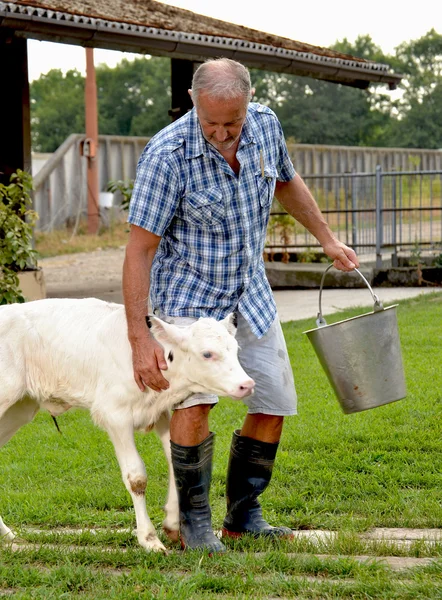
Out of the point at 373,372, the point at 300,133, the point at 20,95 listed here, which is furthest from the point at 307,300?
the point at 300,133

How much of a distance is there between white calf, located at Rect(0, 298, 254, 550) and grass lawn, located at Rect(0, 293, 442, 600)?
1.06 ft

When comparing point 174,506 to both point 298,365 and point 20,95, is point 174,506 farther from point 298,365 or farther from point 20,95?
point 20,95

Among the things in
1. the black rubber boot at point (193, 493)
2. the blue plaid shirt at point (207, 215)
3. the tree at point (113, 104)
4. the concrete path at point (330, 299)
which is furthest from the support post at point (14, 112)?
the tree at point (113, 104)

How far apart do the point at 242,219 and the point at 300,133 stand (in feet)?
158

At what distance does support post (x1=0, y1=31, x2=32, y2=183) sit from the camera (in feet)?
37.6

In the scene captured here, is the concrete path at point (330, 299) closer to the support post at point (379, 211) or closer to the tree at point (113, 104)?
the support post at point (379, 211)

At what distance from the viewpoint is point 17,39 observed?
1130cm

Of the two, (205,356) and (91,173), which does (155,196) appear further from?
(91,173)

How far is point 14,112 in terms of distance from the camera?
11.5 meters

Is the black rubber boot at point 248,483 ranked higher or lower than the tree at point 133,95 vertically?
lower

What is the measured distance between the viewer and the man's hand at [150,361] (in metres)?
Result: 3.93

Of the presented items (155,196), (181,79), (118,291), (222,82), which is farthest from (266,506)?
(181,79)

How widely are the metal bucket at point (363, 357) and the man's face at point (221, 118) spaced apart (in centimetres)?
81

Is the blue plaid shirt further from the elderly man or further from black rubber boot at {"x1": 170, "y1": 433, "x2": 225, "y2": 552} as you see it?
black rubber boot at {"x1": 170, "y1": 433, "x2": 225, "y2": 552}
